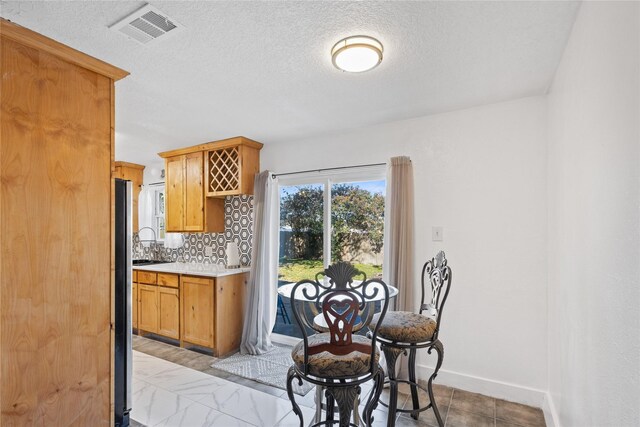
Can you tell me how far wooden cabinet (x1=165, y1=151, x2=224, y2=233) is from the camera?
A: 13.2 feet

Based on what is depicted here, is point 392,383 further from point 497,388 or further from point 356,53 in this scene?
point 356,53

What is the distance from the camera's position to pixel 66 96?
1693mm

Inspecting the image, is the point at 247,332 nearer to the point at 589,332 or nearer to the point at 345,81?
the point at 345,81

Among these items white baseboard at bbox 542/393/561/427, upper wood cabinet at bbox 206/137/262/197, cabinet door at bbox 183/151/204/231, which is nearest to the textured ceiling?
upper wood cabinet at bbox 206/137/262/197

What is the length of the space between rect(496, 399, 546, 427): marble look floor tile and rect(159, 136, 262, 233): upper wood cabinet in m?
3.14

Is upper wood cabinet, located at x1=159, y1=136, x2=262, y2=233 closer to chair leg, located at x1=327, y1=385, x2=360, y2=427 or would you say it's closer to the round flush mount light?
the round flush mount light

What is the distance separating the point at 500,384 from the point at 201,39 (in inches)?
128

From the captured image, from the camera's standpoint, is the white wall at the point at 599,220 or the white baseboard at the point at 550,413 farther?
the white baseboard at the point at 550,413

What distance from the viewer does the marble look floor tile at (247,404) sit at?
2.34m

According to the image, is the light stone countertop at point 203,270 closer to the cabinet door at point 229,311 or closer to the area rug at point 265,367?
the cabinet door at point 229,311

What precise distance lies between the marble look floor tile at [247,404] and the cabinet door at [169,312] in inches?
49.3

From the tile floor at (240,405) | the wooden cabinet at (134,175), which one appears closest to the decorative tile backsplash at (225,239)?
the wooden cabinet at (134,175)

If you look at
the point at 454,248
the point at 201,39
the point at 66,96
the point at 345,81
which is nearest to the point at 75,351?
the point at 66,96

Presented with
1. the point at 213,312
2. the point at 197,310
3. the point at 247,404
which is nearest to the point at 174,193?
the point at 197,310
